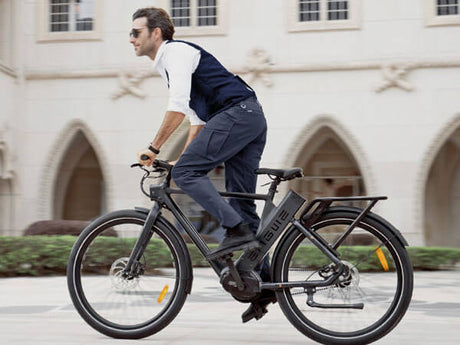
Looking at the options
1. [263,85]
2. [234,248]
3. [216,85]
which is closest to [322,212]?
[234,248]

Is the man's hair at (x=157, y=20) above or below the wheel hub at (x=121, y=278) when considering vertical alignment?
above

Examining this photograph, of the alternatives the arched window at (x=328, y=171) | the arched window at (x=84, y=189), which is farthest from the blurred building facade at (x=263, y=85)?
the arched window at (x=84, y=189)

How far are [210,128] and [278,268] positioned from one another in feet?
2.74

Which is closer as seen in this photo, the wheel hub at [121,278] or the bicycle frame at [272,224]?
the bicycle frame at [272,224]

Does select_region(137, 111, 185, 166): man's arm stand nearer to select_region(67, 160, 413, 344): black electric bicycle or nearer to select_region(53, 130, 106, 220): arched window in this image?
select_region(67, 160, 413, 344): black electric bicycle

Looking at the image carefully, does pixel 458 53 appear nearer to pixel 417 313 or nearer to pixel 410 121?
pixel 410 121

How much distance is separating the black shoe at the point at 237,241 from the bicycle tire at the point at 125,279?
24 centimetres

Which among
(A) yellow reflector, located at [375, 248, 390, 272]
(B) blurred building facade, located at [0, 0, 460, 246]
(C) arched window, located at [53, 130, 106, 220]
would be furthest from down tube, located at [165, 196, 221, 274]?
(C) arched window, located at [53, 130, 106, 220]

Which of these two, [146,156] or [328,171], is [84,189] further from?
[146,156]

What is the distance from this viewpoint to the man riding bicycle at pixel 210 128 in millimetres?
3926

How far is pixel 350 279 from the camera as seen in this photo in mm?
3896

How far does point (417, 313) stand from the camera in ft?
18.3

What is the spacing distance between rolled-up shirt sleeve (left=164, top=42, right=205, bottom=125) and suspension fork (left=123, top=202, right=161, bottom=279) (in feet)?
1.95

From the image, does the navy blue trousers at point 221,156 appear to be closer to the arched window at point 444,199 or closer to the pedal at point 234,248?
the pedal at point 234,248
